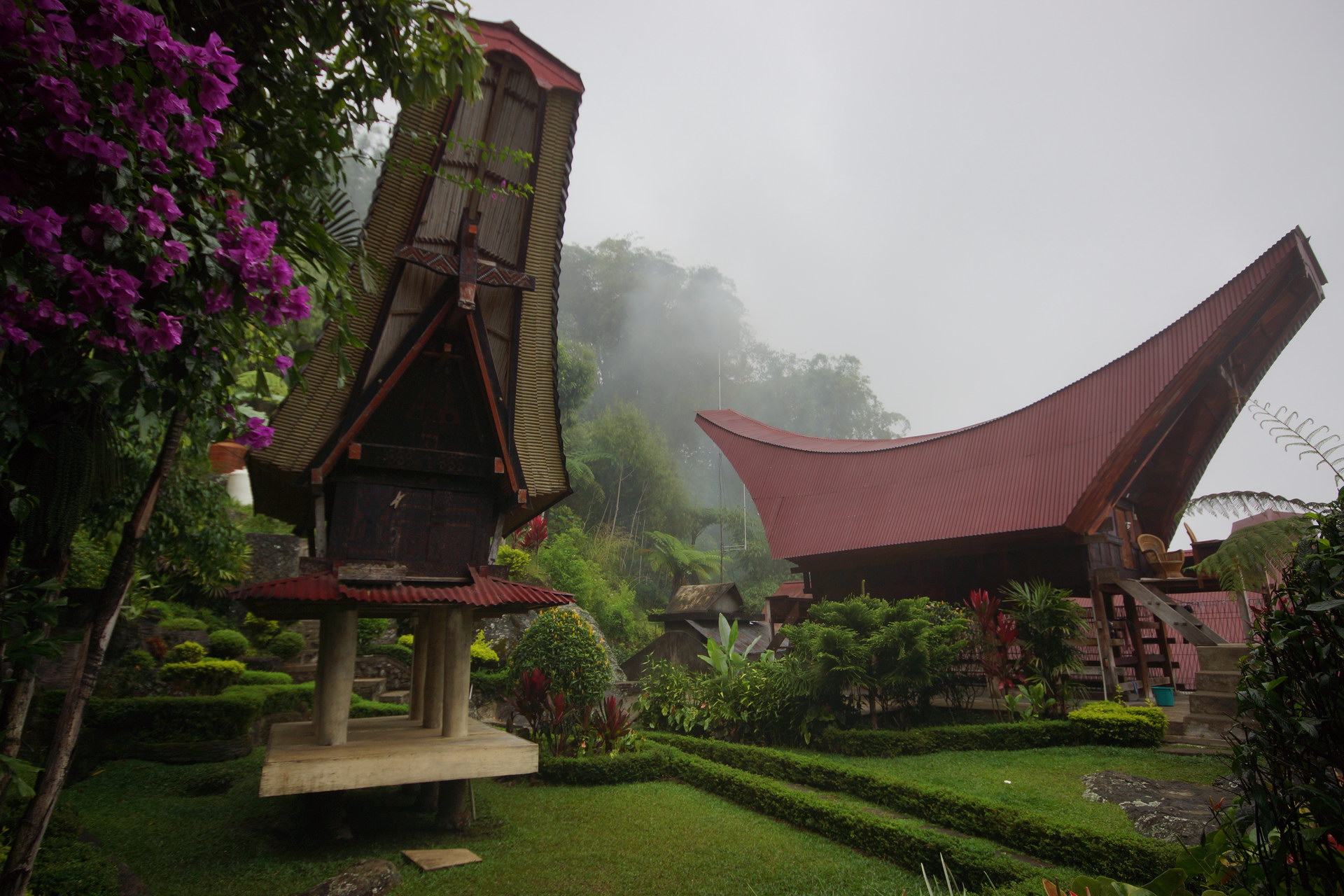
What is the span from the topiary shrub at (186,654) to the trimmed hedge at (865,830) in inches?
301

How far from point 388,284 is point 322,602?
9.27ft

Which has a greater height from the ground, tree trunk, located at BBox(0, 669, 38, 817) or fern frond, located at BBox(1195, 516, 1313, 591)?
fern frond, located at BBox(1195, 516, 1313, 591)

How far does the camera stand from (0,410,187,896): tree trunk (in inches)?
86.1

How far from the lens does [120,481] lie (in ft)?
9.52

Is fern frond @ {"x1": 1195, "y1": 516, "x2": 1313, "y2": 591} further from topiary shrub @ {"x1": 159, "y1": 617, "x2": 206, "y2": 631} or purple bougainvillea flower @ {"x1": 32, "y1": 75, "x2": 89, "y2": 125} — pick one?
topiary shrub @ {"x1": 159, "y1": 617, "x2": 206, "y2": 631}

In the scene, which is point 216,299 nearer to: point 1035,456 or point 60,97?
point 60,97

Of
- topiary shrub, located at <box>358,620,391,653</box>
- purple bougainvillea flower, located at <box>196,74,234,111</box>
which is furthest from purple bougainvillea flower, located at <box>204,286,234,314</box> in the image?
topiary shrub, located at <box>358,620,391,653</box>

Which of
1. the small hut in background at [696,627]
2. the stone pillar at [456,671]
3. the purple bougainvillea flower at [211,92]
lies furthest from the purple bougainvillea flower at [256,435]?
the small hut in background at [696,627]

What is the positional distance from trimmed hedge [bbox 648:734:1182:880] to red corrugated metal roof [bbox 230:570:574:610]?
368 cm

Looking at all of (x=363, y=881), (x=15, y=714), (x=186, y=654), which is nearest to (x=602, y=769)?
(x=363, y=881)

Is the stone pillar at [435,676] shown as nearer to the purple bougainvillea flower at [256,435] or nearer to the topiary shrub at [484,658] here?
the purple bougainvillea flower at [256,435]

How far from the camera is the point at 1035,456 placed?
11.8 metres

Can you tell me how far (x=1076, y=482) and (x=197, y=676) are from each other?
13302mm

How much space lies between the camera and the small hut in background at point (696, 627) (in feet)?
52.1
